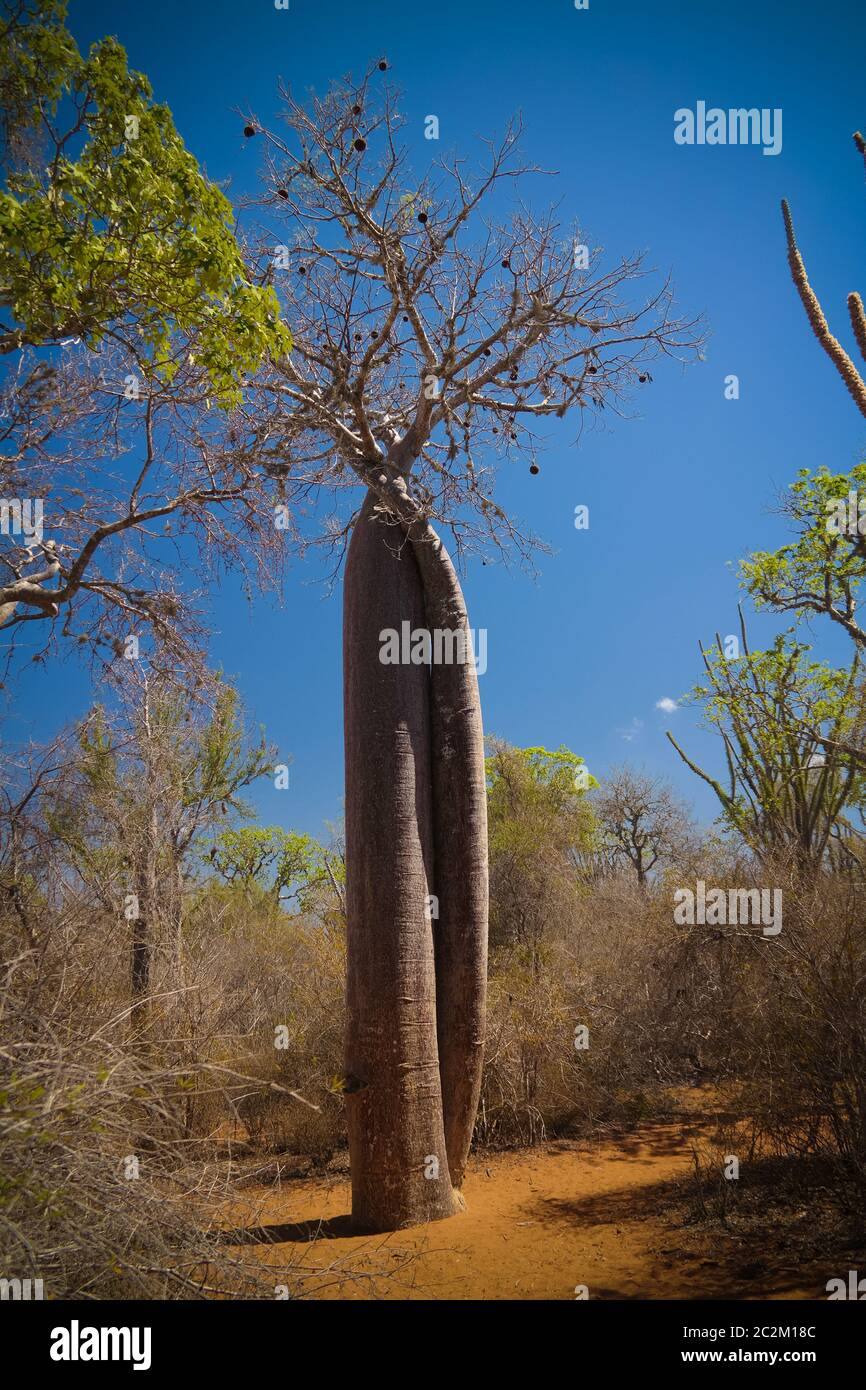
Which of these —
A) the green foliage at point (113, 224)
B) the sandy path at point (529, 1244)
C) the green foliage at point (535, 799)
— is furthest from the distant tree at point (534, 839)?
the green foliage at point (113, 224)

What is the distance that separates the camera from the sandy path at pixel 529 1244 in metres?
3.46

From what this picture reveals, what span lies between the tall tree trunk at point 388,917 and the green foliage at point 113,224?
181cm

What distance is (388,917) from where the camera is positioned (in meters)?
4.63

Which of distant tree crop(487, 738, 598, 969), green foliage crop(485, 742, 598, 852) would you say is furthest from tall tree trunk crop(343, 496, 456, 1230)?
green foliage crop(485, 742, 598, 852)

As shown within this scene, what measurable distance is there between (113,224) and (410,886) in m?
4.02

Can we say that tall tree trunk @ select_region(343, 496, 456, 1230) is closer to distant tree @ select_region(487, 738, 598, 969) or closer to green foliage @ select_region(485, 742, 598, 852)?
distant tree @ select_region(487, 738, 598, 969)

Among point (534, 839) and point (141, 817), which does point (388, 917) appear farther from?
point (534, 839)

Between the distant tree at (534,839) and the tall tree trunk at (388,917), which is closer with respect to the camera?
the tall tree trunk at (388,917)

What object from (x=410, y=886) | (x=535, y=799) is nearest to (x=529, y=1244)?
(x=410, y=886)

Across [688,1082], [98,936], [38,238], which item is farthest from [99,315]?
[688,1082]

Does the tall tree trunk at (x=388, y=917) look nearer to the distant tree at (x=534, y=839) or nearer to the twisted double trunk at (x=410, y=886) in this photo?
the twisted double trunk at (x=410, y=886)

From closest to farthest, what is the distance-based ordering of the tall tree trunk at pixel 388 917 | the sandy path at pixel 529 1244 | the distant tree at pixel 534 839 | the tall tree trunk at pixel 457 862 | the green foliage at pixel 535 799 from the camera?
the sandy path at pixel 529 1244 → the tall tree trunk at pixel 388 917 → the tall tree trunk at pixel 457 862 → the distant tree at pixel 534 839 → the green foliage at pixel 535 799
